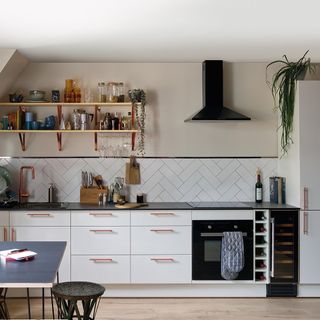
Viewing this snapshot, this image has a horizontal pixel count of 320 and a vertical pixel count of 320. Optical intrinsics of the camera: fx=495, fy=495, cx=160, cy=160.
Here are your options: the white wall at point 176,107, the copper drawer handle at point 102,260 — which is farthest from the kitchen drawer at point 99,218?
the white wall at point 176,107

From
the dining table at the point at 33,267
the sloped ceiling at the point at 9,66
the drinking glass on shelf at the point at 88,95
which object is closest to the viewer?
the dining table at the point at 33,267

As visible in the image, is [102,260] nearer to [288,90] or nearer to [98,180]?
[98,180]

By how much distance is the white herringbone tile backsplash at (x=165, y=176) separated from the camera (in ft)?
16.8

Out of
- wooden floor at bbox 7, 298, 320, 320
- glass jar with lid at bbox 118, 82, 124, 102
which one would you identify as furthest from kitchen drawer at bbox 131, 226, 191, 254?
glass jar with lid at bbox 118, 82, 124, 102

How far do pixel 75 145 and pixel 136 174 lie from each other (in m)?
0.70

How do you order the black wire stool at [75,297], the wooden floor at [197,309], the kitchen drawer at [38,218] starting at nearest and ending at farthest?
the black wire stool at [75,297]
the wooden floor at [197,309]
the kitchen drawer at [38,218]

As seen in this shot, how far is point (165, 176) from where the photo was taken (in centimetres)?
516

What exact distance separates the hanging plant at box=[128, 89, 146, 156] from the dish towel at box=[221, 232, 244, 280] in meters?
1.27

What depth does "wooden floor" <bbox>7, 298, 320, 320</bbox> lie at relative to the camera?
4.20 meters

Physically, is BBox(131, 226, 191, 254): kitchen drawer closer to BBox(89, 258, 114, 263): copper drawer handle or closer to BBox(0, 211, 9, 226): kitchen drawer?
BBox(89, 258, 114, 263): copper drawer handle

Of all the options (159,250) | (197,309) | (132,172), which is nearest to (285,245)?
(197,309)

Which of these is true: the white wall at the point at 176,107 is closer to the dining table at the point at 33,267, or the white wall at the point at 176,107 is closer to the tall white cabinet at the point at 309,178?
the tall white cabinet at the point at 309,178

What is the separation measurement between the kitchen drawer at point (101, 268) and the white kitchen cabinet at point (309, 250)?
5.38 ft

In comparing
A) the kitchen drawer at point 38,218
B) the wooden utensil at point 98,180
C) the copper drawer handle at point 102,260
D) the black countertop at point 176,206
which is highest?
the wooden utensil at point 98,180
